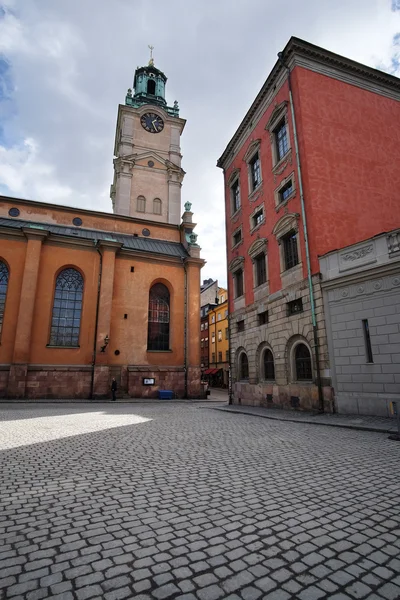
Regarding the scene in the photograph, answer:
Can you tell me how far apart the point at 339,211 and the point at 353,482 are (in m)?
13.4

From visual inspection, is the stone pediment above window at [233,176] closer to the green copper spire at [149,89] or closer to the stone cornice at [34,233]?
the stone cornice at [34,233]

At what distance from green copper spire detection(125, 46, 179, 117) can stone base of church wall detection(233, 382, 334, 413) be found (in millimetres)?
37739

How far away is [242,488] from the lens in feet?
14.2

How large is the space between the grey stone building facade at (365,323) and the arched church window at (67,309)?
18638 millimetres

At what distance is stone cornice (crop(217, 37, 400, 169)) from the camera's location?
16594 mm

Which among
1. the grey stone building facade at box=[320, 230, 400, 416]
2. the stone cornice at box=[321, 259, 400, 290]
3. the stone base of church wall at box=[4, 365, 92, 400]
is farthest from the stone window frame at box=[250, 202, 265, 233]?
the stone base of church wall at box=[4, 365, 92, 400]

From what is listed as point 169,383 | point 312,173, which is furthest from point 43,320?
point 312,173

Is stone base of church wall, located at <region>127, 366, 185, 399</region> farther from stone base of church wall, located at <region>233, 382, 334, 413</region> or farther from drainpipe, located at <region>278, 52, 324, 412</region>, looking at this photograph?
drainpipe, located at <region>278, 52, 324, 412</region>

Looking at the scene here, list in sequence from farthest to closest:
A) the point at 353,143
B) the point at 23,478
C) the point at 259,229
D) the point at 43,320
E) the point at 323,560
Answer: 1. the point at 43,320
2. the point at 259,229
3. the point at 353,143
4. the point at 23,478
5. the point at 323,560

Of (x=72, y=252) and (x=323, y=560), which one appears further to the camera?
(x=72, y=252)

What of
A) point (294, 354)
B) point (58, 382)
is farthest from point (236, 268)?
point (58, 382)

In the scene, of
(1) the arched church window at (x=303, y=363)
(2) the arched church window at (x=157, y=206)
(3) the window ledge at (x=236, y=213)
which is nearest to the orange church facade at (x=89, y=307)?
(2) the arched church window at (x=157, y=206)

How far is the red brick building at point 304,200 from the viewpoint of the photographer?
14.5 m

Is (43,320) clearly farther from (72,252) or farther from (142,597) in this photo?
(142,597)
